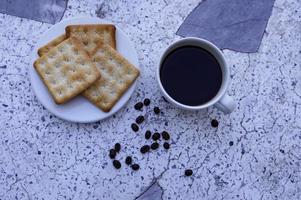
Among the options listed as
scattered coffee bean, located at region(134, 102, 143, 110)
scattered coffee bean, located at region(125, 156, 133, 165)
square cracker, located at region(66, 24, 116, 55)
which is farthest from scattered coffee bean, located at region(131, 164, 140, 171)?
square cracker, located at region(66, 24, 116, 55)

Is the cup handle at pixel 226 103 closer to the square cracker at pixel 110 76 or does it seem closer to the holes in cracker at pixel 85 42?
the square cracker at pixel 110 76

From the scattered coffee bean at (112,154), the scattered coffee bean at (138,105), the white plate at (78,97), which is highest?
→ the white plate at (78,97)

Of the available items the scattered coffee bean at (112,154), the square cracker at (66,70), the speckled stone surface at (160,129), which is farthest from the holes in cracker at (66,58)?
the scattered coffee bean at (112,154)

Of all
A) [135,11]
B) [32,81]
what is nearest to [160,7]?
[135,11]

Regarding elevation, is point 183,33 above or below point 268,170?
above

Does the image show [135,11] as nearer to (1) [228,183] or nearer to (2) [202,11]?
Result: (2) [202,11]

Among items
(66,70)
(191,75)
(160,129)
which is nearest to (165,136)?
(160,129)

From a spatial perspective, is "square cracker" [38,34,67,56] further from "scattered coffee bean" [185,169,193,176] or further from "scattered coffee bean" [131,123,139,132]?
"scattered coffee bean" [185,169,193,176]
